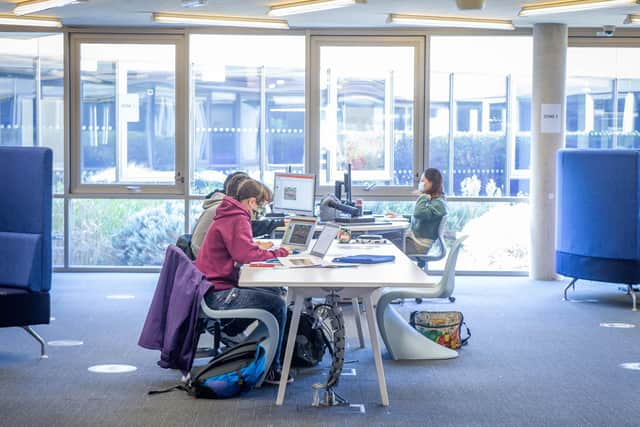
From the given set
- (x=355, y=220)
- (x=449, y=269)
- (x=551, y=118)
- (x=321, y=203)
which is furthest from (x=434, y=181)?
(x=449, y=269)

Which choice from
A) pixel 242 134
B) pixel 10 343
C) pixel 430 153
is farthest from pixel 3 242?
pixel 430 153

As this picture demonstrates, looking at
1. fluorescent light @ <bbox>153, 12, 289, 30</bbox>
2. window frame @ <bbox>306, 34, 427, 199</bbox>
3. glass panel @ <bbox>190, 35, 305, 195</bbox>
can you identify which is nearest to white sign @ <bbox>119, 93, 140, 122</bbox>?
glass panel @ <bbox>190, 35, 305, 195</bbox>

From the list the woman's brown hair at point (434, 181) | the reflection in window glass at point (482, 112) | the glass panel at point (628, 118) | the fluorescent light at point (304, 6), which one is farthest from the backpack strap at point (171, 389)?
the glass panel at point (628, 118)

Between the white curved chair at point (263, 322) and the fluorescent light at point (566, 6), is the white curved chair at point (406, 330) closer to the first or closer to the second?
the white curved chair at point (263, 322)

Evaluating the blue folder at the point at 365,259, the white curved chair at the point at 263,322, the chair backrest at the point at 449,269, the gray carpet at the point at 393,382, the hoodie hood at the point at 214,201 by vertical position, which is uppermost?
the hoodie hood at the point at 214,201

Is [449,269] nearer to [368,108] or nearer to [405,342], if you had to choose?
[405,342]

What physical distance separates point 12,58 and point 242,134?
2.62 meters

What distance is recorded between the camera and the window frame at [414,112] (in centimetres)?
1052

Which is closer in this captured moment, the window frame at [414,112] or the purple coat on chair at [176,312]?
the purple coat on chair at [176,312]

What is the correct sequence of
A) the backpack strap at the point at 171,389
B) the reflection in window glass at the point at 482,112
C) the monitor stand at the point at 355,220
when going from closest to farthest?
the backpack strap at the point at 171,389
the monitor stand at the point at 355,220
the reflection in window glass at the point at 482,112

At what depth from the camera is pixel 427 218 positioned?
8742 millimetres

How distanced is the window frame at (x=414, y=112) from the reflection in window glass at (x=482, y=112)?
0.59 feet

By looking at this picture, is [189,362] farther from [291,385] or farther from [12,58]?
[12,58]

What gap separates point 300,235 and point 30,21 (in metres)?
5.09
